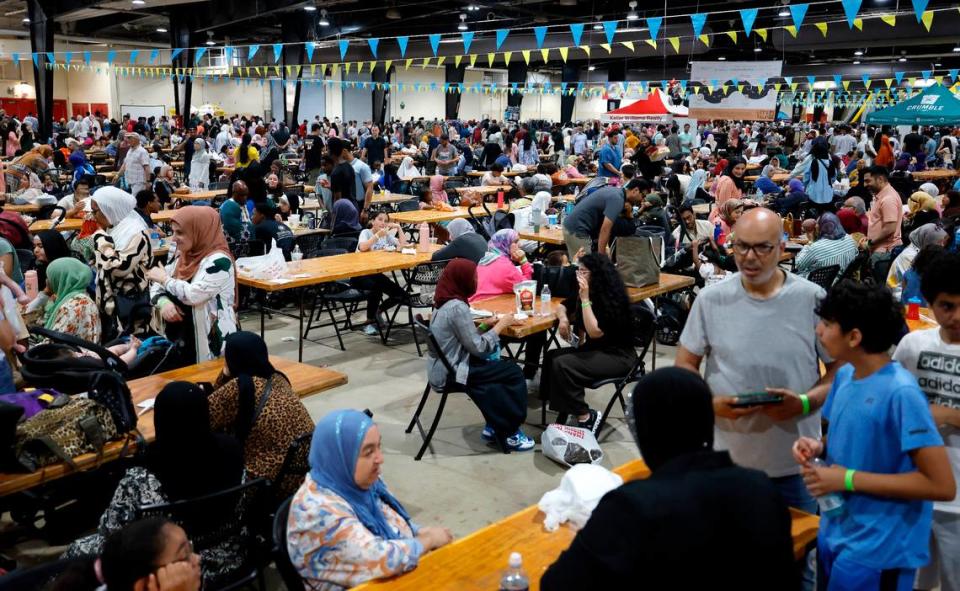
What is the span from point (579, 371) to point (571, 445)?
1.51 ft

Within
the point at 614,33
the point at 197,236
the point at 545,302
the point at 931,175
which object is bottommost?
the point at 545,302

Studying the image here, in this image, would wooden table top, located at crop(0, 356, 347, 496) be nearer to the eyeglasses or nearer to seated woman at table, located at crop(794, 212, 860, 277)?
the eyeglasses

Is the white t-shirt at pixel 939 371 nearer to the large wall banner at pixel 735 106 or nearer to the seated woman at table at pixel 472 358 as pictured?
the seated woman at table at pixel 472 358

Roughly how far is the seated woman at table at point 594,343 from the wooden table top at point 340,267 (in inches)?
87.9

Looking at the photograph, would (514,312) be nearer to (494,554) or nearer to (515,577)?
(494,554)

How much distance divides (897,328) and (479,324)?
3.31m

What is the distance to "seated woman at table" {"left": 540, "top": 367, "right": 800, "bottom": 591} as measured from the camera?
151 cm

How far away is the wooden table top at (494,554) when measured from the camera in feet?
7.67

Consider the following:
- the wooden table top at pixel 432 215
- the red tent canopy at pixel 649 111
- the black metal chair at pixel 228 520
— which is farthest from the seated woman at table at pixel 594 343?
the red tent canopy at pixel 649 111

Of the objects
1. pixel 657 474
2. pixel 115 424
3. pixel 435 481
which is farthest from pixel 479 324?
pixel 657 474

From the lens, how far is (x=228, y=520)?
306 cm

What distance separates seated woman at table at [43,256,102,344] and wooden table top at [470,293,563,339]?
2397mm

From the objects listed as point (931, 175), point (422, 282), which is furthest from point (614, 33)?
point (422, 282)

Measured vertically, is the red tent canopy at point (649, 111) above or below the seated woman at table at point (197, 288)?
above
